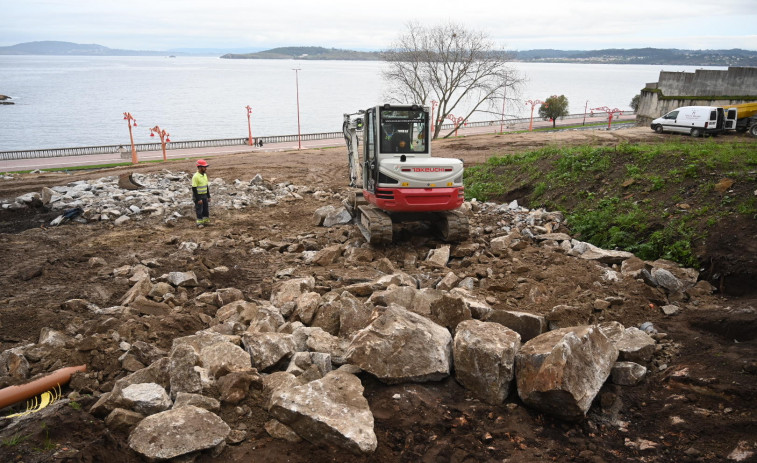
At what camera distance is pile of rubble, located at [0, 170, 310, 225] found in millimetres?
15094

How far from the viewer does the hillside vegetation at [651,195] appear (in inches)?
392

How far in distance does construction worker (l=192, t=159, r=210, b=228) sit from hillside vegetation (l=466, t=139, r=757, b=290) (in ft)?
28.7

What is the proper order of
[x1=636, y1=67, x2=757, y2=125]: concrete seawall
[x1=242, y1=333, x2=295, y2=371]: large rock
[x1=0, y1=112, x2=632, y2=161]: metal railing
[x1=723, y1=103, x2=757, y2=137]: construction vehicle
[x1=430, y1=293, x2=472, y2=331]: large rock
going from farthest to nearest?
[x1=0, y1=112, x2=632, y2=161]: metal railing
[x1=636, y1=67, x2=757, y2=125]: concrete seawall
[x1=723, y1=103, x2=757, y2=137]: construction vehicle
[x1=430, y1=293, x2=472, y2=331]: large rock
[x1=242, y1=333, x2=295, y2=371]: large rock

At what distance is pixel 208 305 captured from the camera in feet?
28.6

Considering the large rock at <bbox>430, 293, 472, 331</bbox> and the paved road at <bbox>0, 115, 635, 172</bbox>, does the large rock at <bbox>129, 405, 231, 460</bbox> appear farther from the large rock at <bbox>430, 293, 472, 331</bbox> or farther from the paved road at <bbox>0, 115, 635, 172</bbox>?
the paved road at <bbox>0, 115, 635, 172</bbox>

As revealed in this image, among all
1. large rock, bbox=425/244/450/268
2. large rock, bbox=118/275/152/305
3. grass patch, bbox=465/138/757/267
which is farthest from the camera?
large rock, bbox=425/244/450/268

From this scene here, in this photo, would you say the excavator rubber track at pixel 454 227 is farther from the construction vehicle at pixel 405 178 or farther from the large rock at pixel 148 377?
the large rock at pixel 148 377

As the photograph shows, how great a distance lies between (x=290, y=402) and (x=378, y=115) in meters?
7.83

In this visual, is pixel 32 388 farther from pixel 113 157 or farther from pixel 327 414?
pixel 113 157

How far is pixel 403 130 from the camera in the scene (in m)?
11.7

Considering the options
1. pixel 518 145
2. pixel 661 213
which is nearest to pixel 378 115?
pixel 661 213

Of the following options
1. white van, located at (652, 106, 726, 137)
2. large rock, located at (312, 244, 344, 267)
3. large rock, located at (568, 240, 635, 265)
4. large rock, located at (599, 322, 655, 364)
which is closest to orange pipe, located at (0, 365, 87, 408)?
large rock, located at (312, 244, 344, 267)

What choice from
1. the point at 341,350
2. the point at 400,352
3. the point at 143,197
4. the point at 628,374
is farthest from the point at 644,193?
the point at 143,197

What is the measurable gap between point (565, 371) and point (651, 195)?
8868 millimetres
